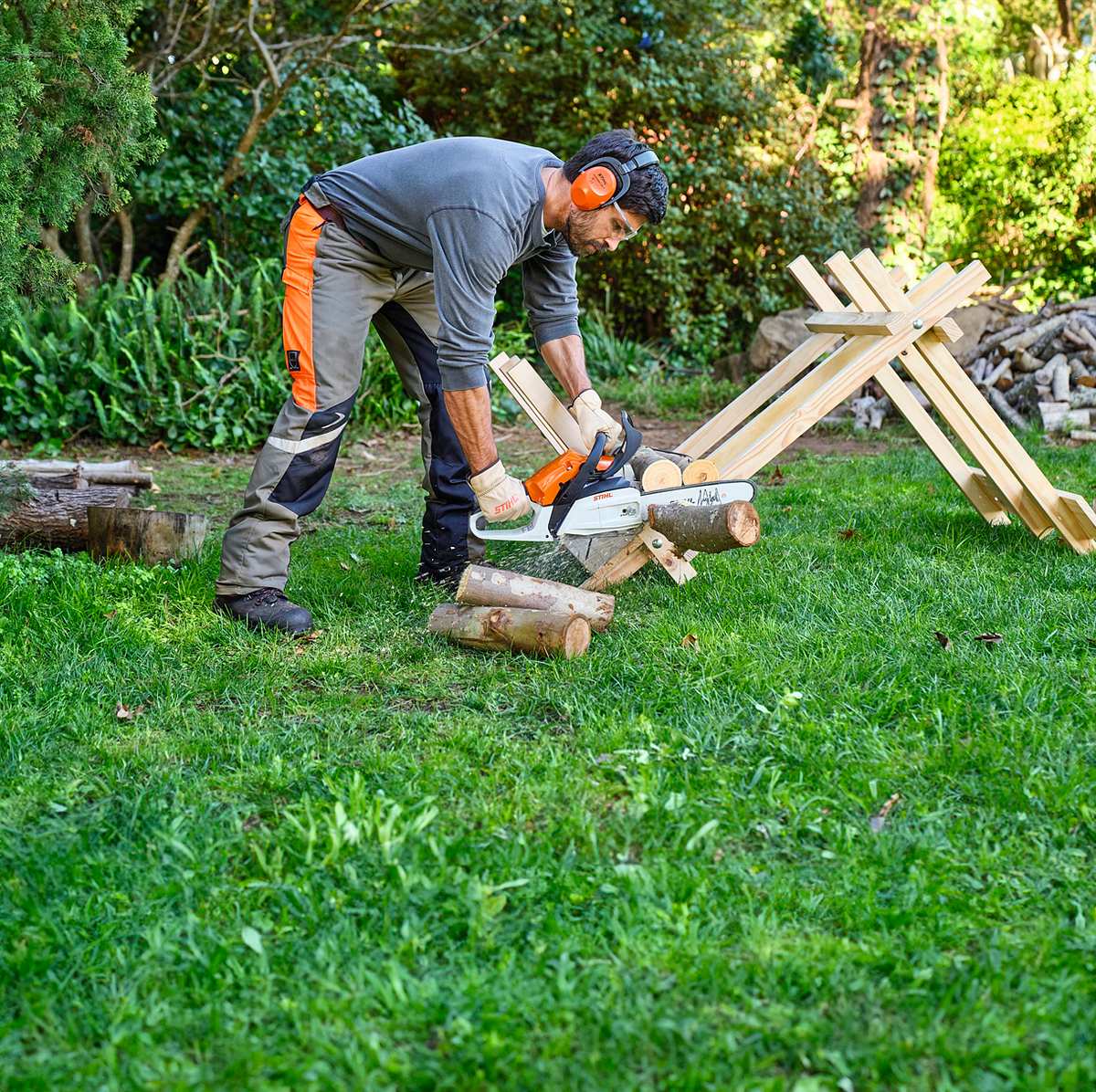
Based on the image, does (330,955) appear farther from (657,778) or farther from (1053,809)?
(1053,809)

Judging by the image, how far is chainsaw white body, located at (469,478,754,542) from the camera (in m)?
3.68

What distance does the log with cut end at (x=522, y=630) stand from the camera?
351 centimetres

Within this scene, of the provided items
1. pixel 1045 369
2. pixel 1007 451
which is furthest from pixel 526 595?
pixel 1045 369

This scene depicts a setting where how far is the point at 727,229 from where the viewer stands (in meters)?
10.8

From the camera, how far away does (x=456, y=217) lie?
3.38 m

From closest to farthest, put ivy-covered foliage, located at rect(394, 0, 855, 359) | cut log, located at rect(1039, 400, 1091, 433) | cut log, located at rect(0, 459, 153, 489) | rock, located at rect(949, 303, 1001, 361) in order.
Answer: cut log, located at rect(0, 459, 153, 489)
cut log, located at rect(1039, 400, 1091, 433)
rock, located at rect(949, 303, 1001, 361)
ivy-covered foliage, located at rect(394, 0, 855, 359)

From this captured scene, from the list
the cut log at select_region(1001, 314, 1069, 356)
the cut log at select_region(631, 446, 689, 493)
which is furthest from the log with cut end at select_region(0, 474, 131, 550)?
the cut log at select_region(1001, 314, 1069, 356)

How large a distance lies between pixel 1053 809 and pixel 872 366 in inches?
83.4

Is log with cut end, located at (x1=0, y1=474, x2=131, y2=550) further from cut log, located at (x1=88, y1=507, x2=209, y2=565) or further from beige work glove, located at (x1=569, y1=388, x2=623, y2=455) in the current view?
beige work glove, located at (x1=569, y1=388, x2=623, y2=455)

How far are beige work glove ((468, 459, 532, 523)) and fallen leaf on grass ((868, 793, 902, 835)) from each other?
58.9 inches

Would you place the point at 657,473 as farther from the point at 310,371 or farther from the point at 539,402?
the point at 310,371

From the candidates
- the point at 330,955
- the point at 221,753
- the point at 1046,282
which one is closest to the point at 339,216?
the point at 221,753

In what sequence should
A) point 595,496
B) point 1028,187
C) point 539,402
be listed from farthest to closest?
point 1028,187 → point 539,402 → point 595,496

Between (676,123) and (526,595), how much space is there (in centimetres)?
784
